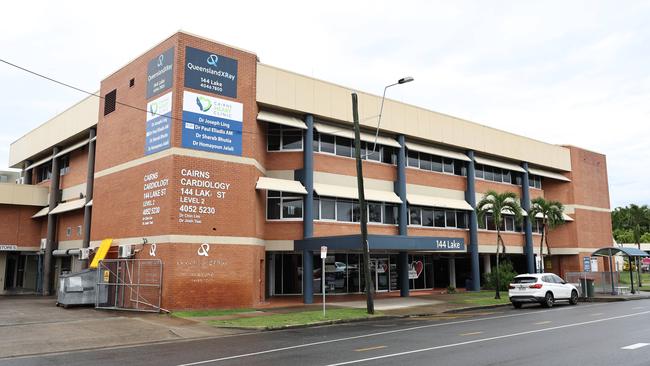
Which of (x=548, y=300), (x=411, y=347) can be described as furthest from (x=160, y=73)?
(x=548, y=300)

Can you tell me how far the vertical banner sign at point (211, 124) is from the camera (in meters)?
23.0

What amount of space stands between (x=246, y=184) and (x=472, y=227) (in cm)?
1815

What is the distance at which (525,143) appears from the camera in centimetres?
4122

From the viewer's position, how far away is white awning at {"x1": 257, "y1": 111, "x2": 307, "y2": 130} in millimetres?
25578

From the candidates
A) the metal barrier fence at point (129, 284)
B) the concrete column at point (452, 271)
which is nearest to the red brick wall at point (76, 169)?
the metal barrier fence at point (129, 284)

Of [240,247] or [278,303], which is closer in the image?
[240,247]

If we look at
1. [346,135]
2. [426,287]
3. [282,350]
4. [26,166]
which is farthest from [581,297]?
[26,166]

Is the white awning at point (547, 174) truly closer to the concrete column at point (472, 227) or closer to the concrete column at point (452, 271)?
the concrete column at point (472, 227)

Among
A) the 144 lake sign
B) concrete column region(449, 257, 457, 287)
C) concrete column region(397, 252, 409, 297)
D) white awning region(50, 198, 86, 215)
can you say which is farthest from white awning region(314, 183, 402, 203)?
white awning region(50, 198, 86, 215)

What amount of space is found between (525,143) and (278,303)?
25065mm

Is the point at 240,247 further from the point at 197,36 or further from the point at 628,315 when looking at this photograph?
the point at 628,315

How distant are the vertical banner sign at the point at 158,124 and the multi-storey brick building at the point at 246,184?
0.09 metres

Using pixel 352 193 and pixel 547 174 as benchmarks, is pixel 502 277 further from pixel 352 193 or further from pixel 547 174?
pixel 352 193

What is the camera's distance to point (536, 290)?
25.2m
